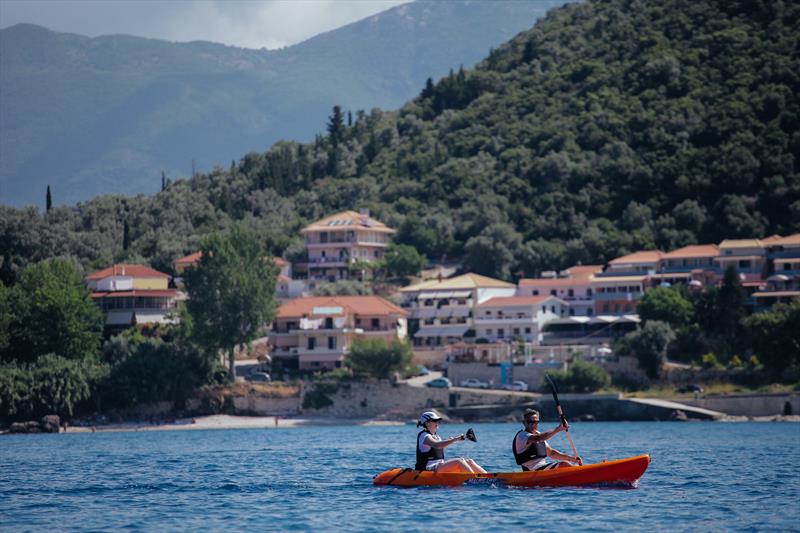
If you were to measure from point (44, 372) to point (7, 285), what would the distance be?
24.7m

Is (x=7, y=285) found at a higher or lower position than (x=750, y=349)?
higher

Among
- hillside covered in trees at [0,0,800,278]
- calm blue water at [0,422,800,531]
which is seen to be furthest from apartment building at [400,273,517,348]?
calm blue water at [0,422,800,531]

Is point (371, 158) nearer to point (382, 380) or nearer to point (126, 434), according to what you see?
point (382, 380)

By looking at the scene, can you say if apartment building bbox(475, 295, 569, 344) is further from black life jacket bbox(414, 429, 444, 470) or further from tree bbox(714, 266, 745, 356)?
black life jacket bbox(414, 429, 444, 470)

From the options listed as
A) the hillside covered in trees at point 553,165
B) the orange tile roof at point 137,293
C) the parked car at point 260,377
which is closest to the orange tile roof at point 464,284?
the hillside covered in trees at point 553,165

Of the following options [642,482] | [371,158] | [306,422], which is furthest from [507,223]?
[642,482]

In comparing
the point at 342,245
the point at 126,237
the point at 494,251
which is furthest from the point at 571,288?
the point at 126,237

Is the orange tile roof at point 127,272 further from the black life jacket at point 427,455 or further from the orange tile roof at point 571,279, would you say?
the black life jacket at point 427,455

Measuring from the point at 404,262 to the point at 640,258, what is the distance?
72.2 ft

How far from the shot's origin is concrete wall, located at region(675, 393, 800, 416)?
235ft

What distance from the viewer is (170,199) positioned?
137250 millimetres

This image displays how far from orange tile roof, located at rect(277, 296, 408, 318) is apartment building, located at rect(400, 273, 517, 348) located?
3.46m

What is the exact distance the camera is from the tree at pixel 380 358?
8206cm

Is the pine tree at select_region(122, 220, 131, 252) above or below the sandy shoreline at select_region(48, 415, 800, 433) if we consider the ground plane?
above
